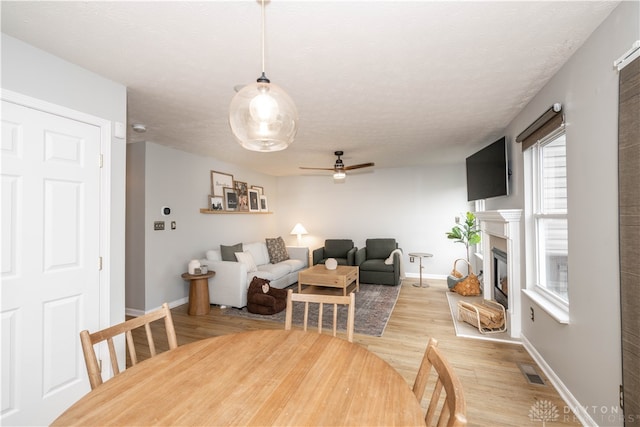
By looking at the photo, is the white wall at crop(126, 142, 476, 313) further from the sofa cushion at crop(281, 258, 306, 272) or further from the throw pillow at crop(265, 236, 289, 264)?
the sofa cushion at crop(281, 258, 306, 272)

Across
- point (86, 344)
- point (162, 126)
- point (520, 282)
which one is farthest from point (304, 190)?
point (86, 344)

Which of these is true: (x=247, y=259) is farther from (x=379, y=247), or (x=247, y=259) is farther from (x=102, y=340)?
(x=102, y=340)

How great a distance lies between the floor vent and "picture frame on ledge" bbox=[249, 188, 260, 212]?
16.4 feet

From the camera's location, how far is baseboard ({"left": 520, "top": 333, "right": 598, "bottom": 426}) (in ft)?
6.12

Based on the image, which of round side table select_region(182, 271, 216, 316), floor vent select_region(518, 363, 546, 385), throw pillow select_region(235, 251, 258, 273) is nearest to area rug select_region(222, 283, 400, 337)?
round side table select_region(182, 271, 216, 316)

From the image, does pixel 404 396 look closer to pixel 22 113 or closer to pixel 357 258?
pixel 22 113

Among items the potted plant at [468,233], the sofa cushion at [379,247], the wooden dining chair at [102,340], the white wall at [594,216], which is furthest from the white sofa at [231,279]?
the white wall at [594,216]

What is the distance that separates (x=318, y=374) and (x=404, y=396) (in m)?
0.34

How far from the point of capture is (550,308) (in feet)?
7.60

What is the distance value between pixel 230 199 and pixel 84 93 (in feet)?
11.4

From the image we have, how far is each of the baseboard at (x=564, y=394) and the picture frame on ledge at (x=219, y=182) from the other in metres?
4.82

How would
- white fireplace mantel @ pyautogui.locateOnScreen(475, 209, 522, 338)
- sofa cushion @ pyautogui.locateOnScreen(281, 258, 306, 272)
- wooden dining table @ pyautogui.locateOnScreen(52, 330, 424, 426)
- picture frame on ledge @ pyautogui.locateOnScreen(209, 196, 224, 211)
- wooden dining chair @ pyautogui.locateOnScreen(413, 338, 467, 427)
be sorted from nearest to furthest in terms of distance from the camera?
wooden dining chair @ pyautogui.locateOnScreen(413, 338, 467, 427) < wooden dining table @ pyautogui.locateOnScreen(52, 330, 424, 426) < white fireplace mantel @ pyautogui.locateOnScreen(475, 209, 522, 338) < picture frame on ledge @ pyautogui.locateOnScreen(209, 196, 224, 211) < sofa cushion @ pyautogui.locateOnScreen(281, 258, 306, 272)

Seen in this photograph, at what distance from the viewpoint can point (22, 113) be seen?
5.73ft

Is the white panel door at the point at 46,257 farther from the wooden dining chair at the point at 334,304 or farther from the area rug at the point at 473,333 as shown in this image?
the area rug at the point at 473,333
